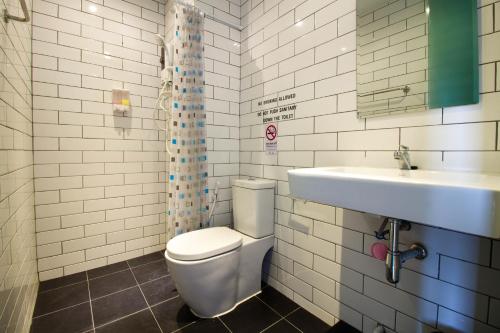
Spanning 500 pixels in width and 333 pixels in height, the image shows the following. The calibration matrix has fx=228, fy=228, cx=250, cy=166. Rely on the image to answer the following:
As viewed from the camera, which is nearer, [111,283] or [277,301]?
[277,301]

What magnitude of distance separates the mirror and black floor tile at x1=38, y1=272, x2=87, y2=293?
2.39m

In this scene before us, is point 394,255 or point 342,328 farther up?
point 394,255

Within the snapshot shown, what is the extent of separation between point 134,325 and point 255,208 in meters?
1.02

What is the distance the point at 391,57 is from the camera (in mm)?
1137

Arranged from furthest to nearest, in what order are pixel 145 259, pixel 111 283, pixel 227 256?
pixel 145 259, pixel 111 283, pixel 227 256

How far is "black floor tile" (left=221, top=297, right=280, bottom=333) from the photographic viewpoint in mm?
1384

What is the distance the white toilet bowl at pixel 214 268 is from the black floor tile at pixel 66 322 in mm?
609

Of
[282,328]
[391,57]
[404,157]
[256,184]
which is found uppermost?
[391,57]

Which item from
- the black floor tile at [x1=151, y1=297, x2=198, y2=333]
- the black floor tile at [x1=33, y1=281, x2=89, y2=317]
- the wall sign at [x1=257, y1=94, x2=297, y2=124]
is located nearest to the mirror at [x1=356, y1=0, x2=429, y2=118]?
the wall sign at [x1=257, y1=94, x2=297, y2=124]

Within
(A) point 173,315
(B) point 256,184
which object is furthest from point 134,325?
(B) point 256,184

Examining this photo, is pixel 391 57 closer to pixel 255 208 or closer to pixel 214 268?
pixel 255 208

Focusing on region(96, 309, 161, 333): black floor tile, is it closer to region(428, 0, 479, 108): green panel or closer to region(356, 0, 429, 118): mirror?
region(356, 0, 429, 118): mirror

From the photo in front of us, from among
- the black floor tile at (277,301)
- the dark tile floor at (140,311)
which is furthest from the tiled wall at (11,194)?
the black floor tile at (277,301)

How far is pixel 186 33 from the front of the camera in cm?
173
